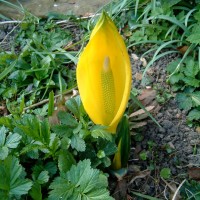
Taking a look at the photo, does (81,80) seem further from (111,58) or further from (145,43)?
(145,43)

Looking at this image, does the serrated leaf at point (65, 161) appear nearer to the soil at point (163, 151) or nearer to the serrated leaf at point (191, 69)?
the soil at point (163, 151)

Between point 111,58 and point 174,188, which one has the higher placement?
point 111,58

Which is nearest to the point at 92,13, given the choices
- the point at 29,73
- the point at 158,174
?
the point at 29,73

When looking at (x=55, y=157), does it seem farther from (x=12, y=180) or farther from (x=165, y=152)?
(x=165, y=152)

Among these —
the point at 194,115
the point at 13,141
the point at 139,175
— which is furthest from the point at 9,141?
the point at 194,115

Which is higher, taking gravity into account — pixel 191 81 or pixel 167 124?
pixel 191 81

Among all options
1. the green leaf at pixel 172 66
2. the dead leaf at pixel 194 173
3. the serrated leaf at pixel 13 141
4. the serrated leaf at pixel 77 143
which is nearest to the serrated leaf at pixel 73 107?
the serrated leaf at pixel 77 143
